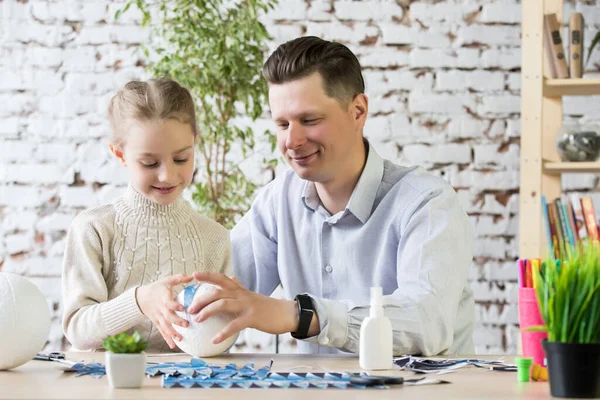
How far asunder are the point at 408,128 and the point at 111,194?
1.14 meters

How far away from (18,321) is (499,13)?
7.84ft

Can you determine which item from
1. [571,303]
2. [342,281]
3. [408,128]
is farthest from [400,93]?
[571,303]

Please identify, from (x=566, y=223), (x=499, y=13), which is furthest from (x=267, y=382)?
(x=499, y=13)

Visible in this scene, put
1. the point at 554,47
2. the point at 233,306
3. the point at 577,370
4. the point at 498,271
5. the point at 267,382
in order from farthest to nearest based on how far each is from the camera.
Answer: the point at 498,271 < the point at 554,47 < the point at 233,306 < the point at 267,382 < the point at 577,370

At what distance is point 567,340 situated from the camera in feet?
3.56

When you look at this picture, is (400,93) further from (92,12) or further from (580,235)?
(92,12)

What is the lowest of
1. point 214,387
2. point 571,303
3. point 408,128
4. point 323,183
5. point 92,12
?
point 214,387

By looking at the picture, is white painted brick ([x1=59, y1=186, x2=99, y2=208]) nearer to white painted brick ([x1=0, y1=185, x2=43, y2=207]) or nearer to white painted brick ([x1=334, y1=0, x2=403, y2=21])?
white painted brick ([x1=0, y1=185, x2=43, y2=207])

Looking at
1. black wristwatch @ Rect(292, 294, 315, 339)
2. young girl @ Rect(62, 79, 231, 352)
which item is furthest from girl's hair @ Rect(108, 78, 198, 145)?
black wristwatch @ Rect(292, 294, 315, 339)

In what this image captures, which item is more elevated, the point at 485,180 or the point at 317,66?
the point at 317,66

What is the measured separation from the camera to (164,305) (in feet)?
4.89

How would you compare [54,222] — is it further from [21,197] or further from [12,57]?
[12,57]

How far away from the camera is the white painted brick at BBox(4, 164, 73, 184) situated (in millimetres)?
3242

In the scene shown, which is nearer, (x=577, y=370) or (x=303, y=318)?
(x=577, y=370)
